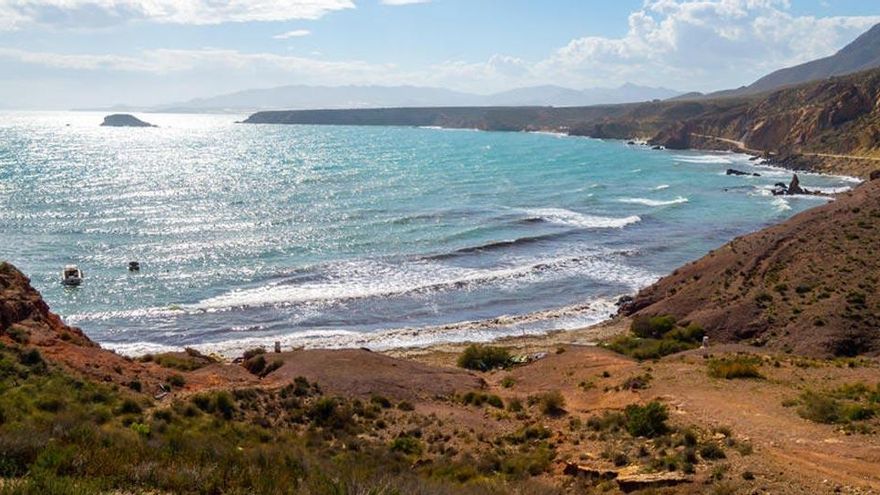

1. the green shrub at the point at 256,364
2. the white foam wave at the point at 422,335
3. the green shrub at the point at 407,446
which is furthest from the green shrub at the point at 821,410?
the white foam wave at the point at 422,335

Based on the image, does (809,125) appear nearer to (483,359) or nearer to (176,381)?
(483,359)

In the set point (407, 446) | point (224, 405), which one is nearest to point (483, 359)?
point (407, 446)

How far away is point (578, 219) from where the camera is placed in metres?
72.2

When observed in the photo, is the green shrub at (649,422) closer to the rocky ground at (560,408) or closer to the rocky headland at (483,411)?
the rocky headland at (483,411)

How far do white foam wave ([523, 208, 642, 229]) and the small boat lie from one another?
4156 cm

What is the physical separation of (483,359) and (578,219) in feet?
141

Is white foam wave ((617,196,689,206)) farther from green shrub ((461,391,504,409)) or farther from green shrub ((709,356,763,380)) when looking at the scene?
green shrub ((461,391,504,409))

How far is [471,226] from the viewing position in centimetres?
6619

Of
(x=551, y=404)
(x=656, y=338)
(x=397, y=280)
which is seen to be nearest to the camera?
(x=551, y=404)

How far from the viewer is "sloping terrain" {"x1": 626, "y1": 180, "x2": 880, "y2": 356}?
30.6 metres

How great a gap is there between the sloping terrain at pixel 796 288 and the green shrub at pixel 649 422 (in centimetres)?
1347

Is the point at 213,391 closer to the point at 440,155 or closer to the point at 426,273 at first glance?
the point at 426,273

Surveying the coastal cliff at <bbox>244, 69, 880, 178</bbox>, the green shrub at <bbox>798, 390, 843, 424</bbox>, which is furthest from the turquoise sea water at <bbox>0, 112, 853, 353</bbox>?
the green shrub at <bbox>798, 390, 843, 424</bbox>

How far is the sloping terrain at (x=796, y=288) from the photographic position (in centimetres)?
3061
